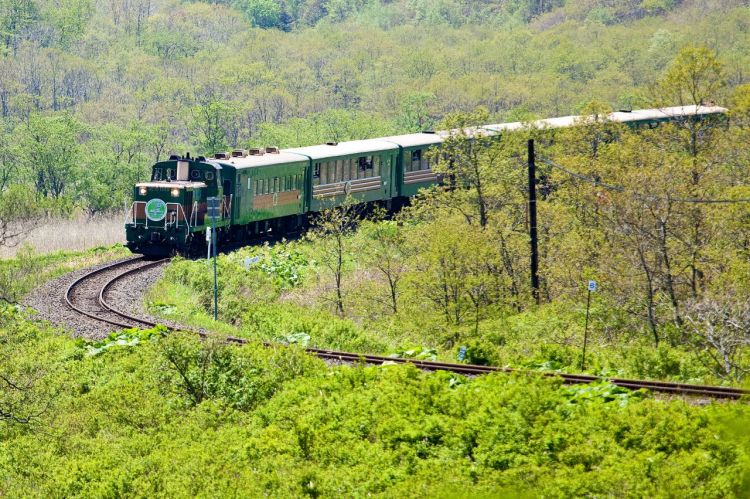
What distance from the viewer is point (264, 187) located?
34312 millimetres

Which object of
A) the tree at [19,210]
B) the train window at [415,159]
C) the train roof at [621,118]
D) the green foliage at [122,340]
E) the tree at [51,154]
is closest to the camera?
the green foliage at [122,340]

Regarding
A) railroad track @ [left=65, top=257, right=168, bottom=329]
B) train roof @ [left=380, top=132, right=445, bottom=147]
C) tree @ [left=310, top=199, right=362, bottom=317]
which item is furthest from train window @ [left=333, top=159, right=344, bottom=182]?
railroad track @ [left=65, top=257, right=168, bottom=329]

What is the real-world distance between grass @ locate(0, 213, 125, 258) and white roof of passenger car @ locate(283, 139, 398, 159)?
924 cm

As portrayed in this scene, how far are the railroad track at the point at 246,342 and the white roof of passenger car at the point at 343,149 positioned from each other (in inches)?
267

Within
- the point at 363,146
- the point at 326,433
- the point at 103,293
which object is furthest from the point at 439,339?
the point at 363,146

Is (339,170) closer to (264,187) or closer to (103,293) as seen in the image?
(264,187)

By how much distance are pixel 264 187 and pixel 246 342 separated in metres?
14.4

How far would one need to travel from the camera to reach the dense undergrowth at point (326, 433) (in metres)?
11.6

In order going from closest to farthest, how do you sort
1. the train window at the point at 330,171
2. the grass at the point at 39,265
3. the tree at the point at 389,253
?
the tree at the point at 389,253, the grass at the point at 39,265, the train window at the point at 330,171

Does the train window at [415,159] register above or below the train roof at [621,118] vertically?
below

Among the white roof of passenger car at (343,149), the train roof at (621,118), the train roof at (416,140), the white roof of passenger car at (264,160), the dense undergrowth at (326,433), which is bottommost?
the dense undergrowth at (326,433)

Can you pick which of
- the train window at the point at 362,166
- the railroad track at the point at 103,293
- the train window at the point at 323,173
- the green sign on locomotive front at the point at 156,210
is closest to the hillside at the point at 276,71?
the train window at the point at 362,166

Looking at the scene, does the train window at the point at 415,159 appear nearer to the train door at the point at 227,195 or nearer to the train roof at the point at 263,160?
the train roof at the point at 263,160

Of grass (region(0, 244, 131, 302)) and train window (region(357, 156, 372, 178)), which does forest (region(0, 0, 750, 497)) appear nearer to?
grass (region(0, 244, 131, 302))
